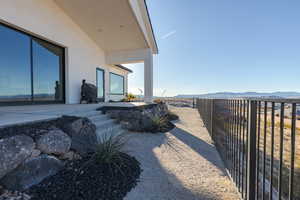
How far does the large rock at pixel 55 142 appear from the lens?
6.06ft

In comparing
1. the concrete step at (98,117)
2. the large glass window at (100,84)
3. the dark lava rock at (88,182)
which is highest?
the large glass window at (100,84)

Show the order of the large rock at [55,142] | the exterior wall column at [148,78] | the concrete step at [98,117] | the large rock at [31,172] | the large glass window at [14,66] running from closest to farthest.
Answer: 1. the large rock at [31,172]
2. the large rock at [55,142]
3. the concrete step at [98,117]
4. the large glass window at [14,66]
5. the exterior wall column at [148,78]

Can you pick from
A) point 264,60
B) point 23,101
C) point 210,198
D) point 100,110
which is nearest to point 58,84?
point 23,101

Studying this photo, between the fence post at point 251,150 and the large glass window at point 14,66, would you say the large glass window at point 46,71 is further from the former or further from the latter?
the fence post at point 251,150

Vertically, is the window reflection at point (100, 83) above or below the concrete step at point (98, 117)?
above

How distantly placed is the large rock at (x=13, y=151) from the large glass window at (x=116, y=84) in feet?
25.8

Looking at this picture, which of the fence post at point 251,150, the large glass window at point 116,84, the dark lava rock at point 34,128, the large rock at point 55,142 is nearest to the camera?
the fence post at point 251,150

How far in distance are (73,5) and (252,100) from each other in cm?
660

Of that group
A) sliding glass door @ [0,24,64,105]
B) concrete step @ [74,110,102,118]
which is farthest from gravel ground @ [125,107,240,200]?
sliding glass door @ [0,24,64,105]

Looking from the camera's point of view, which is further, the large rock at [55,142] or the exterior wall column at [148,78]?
the exterior wall column at [148,78]

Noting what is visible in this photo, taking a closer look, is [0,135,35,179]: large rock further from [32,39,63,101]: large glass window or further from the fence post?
[32,39,63,101]: large glass window

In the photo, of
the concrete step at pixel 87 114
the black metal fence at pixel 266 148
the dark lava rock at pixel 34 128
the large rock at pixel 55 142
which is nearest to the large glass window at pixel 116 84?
the concrete step at pixel 87 114

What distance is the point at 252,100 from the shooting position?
144 cm

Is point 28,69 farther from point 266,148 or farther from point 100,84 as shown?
point 266,148
